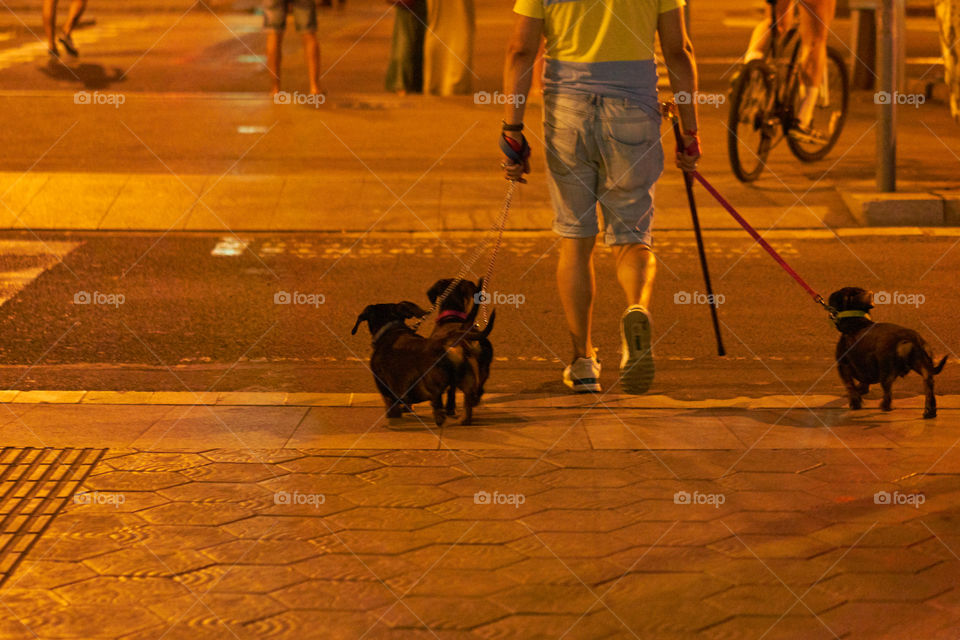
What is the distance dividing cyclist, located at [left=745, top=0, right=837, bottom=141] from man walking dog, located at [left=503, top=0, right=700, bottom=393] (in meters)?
4.68

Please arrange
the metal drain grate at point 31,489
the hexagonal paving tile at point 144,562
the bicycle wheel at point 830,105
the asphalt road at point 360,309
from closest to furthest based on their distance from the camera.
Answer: the hexagonal paving tile at point 144,562, the metal drain grate at point 31,489, the asphalt road at point 360,309, the bicycle wheel at point 830,105

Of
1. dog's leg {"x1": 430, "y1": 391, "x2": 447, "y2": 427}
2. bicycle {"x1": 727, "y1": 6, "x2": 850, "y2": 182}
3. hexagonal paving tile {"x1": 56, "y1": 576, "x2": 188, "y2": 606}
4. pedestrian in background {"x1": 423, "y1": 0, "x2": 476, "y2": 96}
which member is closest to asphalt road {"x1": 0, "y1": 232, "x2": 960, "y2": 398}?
dog's leg {"x1": 430, "y1": 391, "x2": 447, "y2": 427}

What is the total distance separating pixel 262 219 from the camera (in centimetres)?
933

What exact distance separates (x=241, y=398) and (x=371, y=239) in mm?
3398

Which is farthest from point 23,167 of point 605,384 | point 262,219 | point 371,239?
point 605,384

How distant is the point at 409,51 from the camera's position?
44.9ft

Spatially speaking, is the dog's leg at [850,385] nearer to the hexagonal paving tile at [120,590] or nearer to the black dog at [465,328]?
the black dog at [465,328]

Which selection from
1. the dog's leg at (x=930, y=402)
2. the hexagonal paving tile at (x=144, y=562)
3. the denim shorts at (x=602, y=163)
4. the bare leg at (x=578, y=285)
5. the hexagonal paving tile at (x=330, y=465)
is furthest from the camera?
the bare leg at (x=578, y=285)

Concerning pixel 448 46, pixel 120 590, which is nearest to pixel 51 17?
pixel 448 46

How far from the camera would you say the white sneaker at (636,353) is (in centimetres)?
541

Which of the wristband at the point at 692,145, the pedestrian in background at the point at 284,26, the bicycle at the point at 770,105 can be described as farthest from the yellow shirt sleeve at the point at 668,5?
the pedestrian in background at the point at 284,26

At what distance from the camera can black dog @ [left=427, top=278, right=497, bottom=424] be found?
527 cm

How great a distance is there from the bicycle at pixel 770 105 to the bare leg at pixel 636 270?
13.9 ft

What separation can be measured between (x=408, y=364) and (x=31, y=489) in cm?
145
